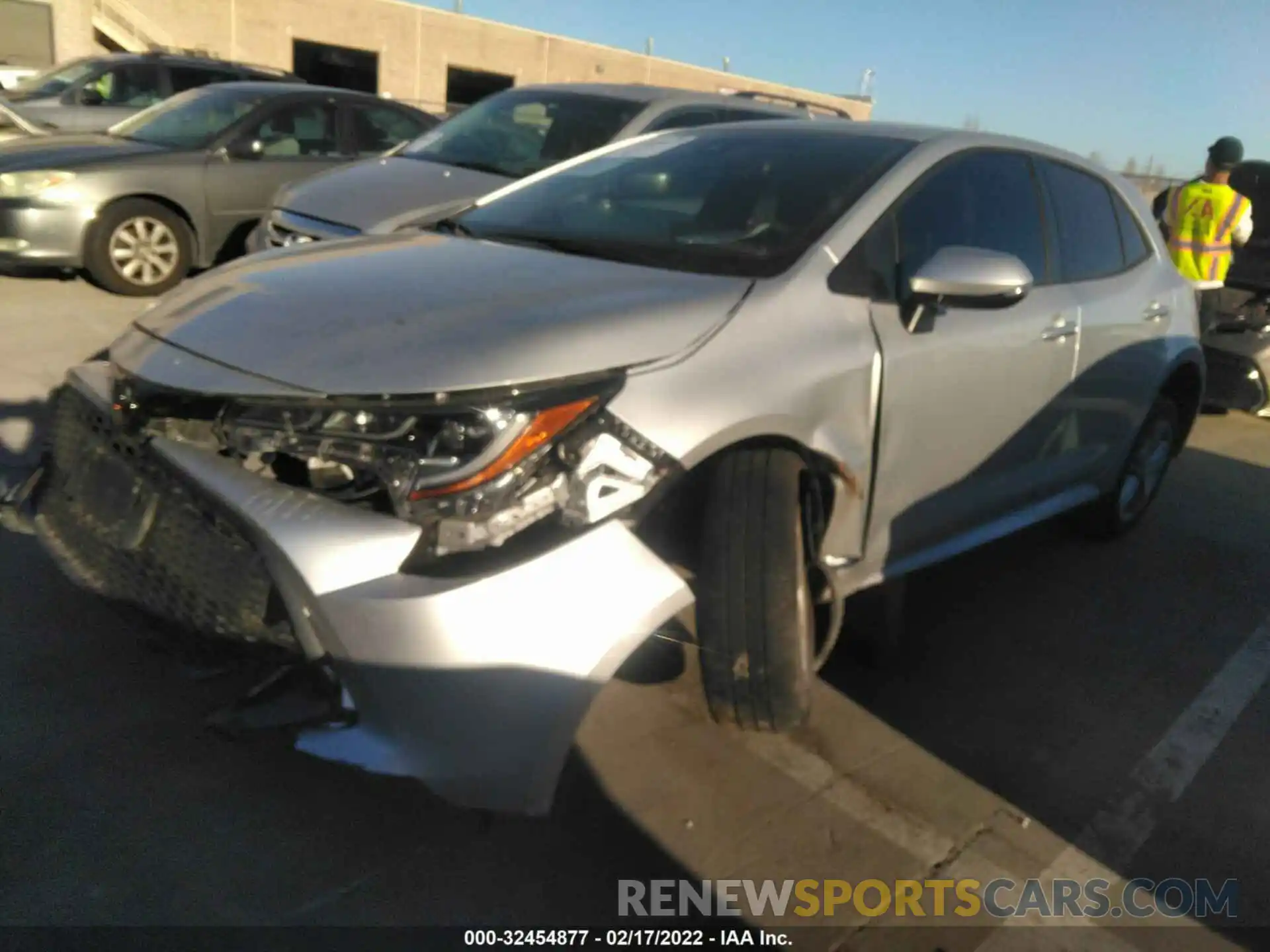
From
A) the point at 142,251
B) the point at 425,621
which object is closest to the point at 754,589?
the point at 425,621

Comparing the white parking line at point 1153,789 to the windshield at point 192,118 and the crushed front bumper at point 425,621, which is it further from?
the windshield at point 192,118

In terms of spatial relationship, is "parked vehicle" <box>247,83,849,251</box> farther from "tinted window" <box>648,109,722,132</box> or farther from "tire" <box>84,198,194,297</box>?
"tire" <box>84,198,194,297</box>

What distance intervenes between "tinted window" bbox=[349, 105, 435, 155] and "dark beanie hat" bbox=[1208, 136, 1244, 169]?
6039mm

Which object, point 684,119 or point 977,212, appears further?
Result: point 684,119

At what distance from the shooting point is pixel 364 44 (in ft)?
108

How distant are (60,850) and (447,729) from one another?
0.99 meters

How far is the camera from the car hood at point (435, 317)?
7.80 ft

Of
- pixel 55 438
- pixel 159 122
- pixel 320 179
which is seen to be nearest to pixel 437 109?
pixel 159 122

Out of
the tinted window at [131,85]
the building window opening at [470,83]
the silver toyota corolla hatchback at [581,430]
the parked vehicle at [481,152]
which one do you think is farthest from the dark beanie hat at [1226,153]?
the building window opening at [470,83]

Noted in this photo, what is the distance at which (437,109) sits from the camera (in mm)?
26578

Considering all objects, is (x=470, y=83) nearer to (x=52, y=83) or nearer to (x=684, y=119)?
(x=52, y=83)

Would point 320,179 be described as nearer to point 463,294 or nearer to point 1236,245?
point 463,294

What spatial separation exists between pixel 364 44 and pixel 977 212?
109ft

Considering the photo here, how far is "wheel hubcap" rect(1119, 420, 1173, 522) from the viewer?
486 centimetres
